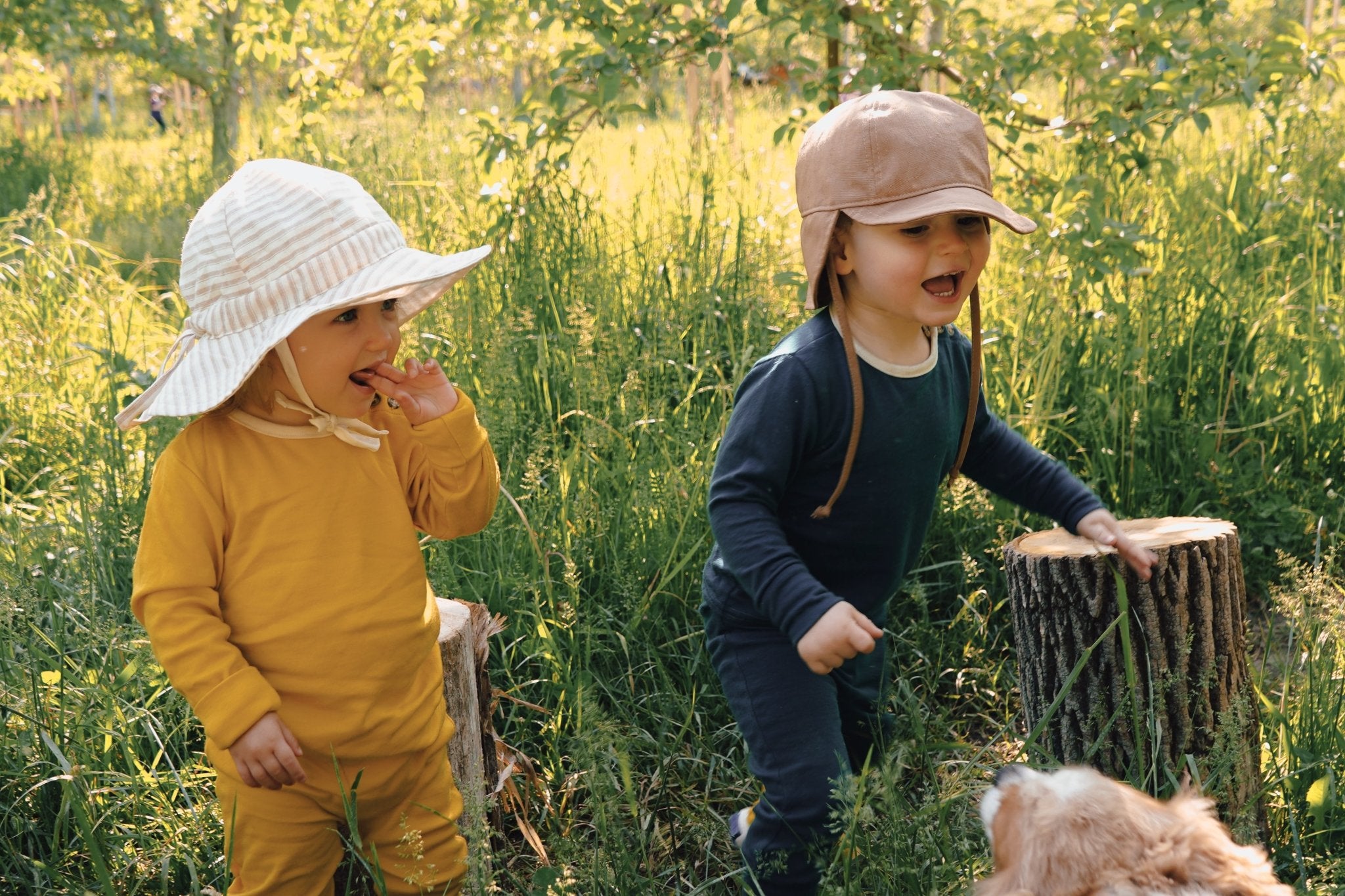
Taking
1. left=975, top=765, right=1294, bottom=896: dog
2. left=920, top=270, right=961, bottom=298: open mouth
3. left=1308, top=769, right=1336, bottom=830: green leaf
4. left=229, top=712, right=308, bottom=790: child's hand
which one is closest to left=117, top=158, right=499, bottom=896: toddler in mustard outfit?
left=229, top=712, right=308, bottom=790: child's hand

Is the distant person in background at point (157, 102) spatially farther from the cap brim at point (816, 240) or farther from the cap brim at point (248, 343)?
the cap brim at point (816, 240)

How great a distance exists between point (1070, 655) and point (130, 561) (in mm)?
2350

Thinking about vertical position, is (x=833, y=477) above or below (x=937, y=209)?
below

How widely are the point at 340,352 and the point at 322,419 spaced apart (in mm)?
113

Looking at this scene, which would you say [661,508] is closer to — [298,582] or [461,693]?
[461,693]

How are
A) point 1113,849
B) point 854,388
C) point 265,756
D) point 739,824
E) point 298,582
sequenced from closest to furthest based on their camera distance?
point 1113,849, point 265,756, point 298,582, point 854,388, point 739,824

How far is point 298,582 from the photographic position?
Answer: 178 centimetres

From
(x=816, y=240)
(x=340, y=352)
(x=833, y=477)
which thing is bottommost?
(x=833, y=477)

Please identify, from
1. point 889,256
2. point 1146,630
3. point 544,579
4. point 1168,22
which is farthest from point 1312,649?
point 1168,22

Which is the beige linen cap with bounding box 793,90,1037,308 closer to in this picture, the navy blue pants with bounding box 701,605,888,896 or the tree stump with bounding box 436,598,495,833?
the navy blue pants with bounding box 701,605,888,896

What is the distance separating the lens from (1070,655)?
7.26 feet

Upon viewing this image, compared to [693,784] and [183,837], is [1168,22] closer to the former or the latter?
[693,784]

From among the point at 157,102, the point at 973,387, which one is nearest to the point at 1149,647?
the point at 973,387

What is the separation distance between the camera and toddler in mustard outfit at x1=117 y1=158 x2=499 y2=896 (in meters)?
1.70
